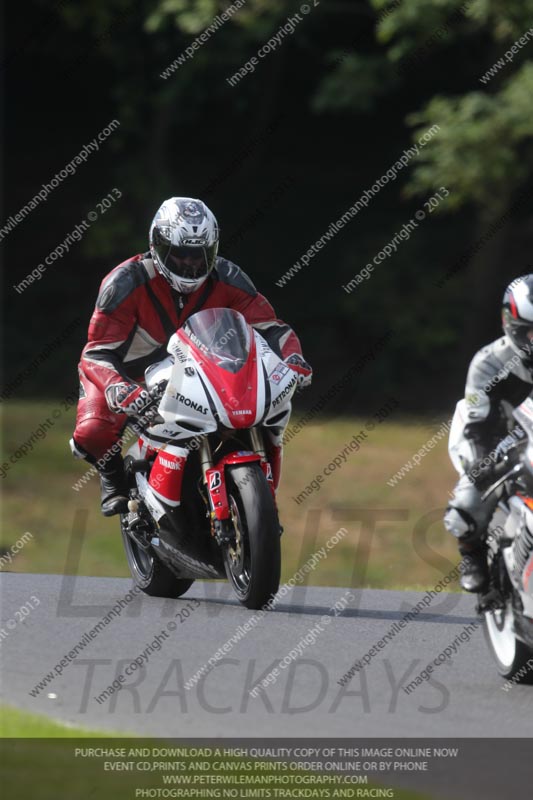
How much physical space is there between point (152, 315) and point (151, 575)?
5.22 feet

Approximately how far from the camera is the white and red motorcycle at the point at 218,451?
775 centimetres

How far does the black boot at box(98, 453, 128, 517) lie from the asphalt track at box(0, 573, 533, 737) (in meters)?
0.60

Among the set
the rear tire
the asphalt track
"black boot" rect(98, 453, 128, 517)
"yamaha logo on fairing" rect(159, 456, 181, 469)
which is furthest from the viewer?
the rear tire

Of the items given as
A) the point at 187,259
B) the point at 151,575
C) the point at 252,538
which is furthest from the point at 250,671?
the point at 187,259

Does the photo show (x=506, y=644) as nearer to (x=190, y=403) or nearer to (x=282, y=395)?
(x=282, y=395)

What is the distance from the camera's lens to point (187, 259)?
8422mm

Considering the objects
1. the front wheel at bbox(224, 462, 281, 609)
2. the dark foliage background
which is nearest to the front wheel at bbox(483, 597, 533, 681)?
the front wheel at bbox(224, 462, 281, 609)

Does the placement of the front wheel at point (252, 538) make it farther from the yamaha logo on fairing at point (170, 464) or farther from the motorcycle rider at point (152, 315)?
the motorcycle rider at point (152, 315)

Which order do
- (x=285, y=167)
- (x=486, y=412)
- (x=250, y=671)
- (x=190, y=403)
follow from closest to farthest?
(x=250, y=671), (x=486, y=412), (x=190, y=403), (x=285, y=167)

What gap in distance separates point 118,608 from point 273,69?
1951 centimetres

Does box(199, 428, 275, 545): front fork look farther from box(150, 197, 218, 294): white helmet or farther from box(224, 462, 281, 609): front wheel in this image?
box(150, 197, 218, 294): white helmet

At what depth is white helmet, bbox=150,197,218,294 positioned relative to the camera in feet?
27.5

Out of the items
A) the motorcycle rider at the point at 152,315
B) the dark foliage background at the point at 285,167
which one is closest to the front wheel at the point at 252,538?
the motorcycle rider at the point at 152,315

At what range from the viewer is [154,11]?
949 inches
